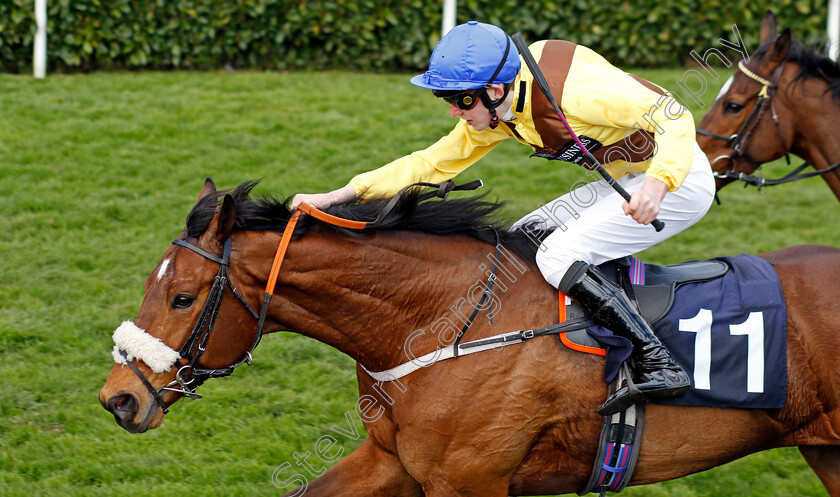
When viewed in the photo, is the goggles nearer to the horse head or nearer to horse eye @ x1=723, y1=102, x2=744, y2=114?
the horse head

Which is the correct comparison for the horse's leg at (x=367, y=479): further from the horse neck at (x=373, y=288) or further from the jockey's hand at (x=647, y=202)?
the jockey's hand at (x=647, y=202)

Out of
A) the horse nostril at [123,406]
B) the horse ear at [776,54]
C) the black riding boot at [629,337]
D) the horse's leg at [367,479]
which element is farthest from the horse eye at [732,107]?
the horse nostril at [123,406]

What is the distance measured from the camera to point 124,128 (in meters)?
8.10

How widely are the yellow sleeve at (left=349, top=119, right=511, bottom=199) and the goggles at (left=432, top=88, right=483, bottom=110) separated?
0.96ft

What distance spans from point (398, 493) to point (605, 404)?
85 cm

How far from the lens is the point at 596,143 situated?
3.15 metres

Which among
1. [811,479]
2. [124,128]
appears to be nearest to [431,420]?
[811,479]

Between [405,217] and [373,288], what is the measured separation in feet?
0.94

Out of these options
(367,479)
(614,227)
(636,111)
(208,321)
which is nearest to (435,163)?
(614,227)

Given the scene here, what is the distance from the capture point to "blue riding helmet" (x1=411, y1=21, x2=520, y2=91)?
295 centimetres

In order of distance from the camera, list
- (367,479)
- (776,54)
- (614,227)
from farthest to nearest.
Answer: (776,54) → (367,479) → (614,227)

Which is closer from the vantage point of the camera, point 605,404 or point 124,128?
point 605,404

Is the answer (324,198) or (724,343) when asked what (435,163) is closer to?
(324,198)

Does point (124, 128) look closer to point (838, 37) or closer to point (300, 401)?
point (300, 401)
